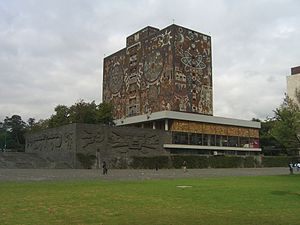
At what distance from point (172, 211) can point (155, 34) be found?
7285 centimetres

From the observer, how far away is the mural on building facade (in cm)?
7669

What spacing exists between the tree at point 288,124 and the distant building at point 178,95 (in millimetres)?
39051

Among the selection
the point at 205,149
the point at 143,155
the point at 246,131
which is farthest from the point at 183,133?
the point at 246,131

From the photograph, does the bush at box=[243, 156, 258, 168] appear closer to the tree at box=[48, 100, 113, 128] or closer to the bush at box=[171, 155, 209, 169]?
Answer: the bush at box=[171, 155, 209, 169]

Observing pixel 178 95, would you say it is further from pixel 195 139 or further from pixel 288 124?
pixel 288 124

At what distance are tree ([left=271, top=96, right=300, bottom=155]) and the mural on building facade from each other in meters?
45.8

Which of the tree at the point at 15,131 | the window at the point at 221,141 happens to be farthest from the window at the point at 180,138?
the tree at the point at 15,131

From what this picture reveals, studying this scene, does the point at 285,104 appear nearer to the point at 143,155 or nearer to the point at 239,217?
the point at 239,217

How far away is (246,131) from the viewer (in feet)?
281

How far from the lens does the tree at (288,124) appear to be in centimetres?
2731

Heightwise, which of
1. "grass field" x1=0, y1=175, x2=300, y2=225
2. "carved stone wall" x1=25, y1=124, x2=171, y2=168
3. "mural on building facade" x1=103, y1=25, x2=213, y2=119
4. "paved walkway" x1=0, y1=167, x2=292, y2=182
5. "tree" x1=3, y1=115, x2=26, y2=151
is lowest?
"paved walkway" x1=0, y1=167, x2=292, y2=182

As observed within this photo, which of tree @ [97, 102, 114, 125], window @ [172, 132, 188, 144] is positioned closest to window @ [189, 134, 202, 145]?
window @ [172, 132, 188, 144]

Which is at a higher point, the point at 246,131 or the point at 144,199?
the point at 246,131

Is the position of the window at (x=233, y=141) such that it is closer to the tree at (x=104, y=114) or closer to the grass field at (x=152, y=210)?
the tree at (x=104, y=114)
